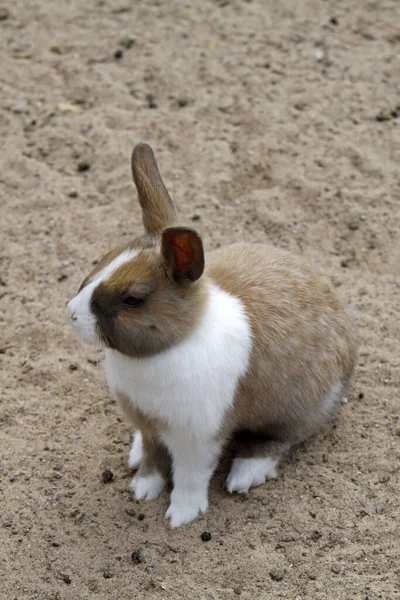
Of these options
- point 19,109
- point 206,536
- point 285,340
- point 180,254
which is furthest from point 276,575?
point 19,109

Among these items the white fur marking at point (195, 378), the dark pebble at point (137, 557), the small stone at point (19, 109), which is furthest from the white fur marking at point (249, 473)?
the small stone at point (19, 109)

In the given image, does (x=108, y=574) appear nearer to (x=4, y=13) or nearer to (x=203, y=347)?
(x=203, y=347)

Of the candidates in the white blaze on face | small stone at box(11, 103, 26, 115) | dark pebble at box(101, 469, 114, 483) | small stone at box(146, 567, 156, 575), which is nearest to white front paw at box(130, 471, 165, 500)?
dark pebble at box(101, 469, 114, 483)

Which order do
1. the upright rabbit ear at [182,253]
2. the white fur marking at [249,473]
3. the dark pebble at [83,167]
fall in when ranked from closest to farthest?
the upright rabbit ear at [182,253] → the white fur marking at [249,473] → the dark pebble at [83,167]

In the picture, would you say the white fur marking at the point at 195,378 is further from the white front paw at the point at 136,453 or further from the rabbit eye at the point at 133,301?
the white front paw at the point at 136,453

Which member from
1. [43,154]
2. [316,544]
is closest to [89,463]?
[316,544]

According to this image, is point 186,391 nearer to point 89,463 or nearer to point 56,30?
point 89,463
